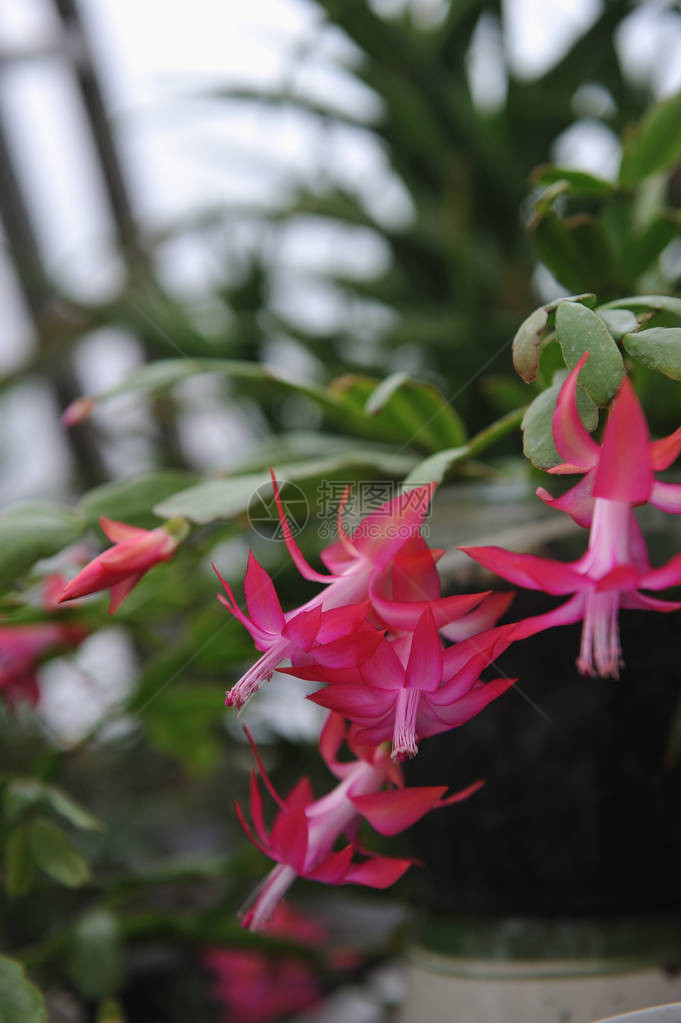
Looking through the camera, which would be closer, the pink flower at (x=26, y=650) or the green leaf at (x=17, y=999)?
A: the green leaf at (x=17, y=999)

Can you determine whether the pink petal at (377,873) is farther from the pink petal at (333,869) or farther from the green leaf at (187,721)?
the green leaf at (187,721)

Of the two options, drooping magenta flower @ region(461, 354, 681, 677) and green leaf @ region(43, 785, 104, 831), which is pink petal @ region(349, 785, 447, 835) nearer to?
drooping magenta flower @ region(461, 354, 681, 677)

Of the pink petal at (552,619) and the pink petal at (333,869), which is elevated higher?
the pink petal at (552,619)

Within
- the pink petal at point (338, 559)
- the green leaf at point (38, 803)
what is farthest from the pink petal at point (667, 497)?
the green leaf at point (38, 803)

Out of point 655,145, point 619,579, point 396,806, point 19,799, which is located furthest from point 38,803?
point 655,145

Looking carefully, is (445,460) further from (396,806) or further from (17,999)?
(17,999)

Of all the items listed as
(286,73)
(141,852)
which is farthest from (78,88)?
(141,852)
